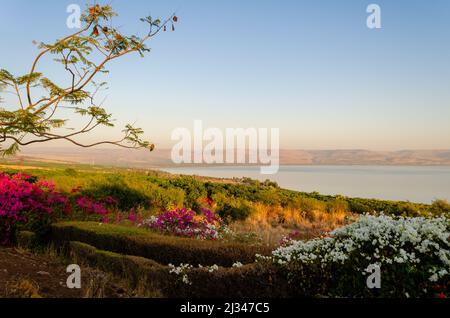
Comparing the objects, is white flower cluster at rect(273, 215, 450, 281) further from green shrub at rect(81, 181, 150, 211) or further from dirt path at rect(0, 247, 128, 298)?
green shrub at rect(81, 181, 150, 211)

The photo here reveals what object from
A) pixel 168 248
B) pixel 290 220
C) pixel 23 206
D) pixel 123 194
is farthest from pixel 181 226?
pixel 290 220

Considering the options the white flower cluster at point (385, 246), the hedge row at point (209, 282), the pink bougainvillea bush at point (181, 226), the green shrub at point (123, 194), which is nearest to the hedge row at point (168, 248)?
the hedge row at point (209, 282)

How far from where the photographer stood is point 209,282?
588cm

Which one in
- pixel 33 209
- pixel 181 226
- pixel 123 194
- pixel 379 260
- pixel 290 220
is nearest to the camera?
pixel 379 260

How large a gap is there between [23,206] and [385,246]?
313 inches

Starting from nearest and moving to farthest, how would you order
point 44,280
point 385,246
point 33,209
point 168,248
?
point 385,246
point 44,280
point 168,248
point 33,209

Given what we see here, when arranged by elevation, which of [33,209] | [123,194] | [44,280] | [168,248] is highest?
[33,209]

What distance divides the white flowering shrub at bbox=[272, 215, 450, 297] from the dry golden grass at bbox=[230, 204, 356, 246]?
6702mm

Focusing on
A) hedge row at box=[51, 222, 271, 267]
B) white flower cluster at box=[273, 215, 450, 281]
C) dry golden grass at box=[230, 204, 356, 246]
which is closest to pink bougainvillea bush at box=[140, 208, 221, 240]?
hedge row at box=[51, 222, 271, 267]

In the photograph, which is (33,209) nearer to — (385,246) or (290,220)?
(385,246)

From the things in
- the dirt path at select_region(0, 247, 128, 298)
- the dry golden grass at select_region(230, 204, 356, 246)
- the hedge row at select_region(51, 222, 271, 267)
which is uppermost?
the hedge row at select_region(51, 222, 271, 267)

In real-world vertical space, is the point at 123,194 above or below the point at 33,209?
below

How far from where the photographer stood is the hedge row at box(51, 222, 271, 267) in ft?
23.7

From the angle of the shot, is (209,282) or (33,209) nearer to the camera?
(209,282)
